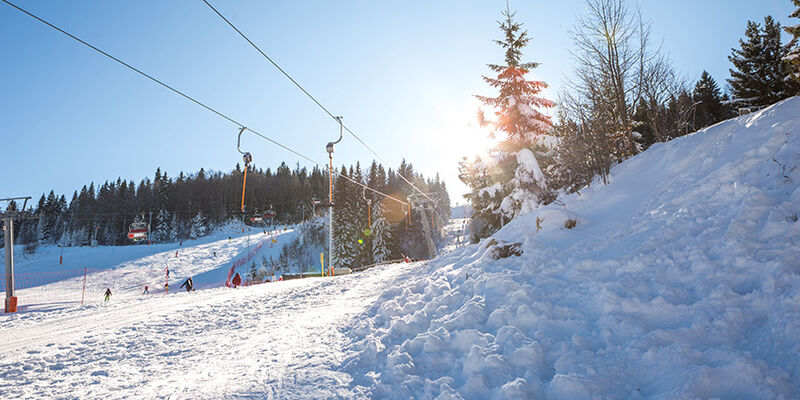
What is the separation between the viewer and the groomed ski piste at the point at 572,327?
2.68 m

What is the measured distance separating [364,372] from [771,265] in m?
4.23

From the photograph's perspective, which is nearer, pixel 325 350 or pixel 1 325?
pixel 325 350

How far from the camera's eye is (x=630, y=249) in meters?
4.56

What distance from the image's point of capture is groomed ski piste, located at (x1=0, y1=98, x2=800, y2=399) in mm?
2682

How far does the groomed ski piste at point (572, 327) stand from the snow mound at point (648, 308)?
17 millimetres

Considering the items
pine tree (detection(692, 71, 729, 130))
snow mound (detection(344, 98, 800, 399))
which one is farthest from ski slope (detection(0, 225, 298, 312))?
pine tree (detection(692, 71, 729, 130))

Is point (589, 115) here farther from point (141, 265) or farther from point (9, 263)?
point (141, 265)

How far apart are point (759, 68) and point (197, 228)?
9216 centimetres

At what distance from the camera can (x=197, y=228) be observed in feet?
258

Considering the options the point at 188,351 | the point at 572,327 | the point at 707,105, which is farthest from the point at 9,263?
the point at 707,105

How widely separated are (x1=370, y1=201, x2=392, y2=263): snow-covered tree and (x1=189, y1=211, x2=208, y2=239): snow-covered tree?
5296 cm

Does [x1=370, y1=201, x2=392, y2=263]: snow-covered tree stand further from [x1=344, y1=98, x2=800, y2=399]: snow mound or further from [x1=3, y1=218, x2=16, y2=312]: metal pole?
[x1=344, y1=98, x2=800, y2=399]: snow mound

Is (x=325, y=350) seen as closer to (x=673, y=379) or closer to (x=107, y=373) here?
(x=107, y=373)

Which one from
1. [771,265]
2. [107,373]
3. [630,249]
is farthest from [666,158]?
[107,373]
